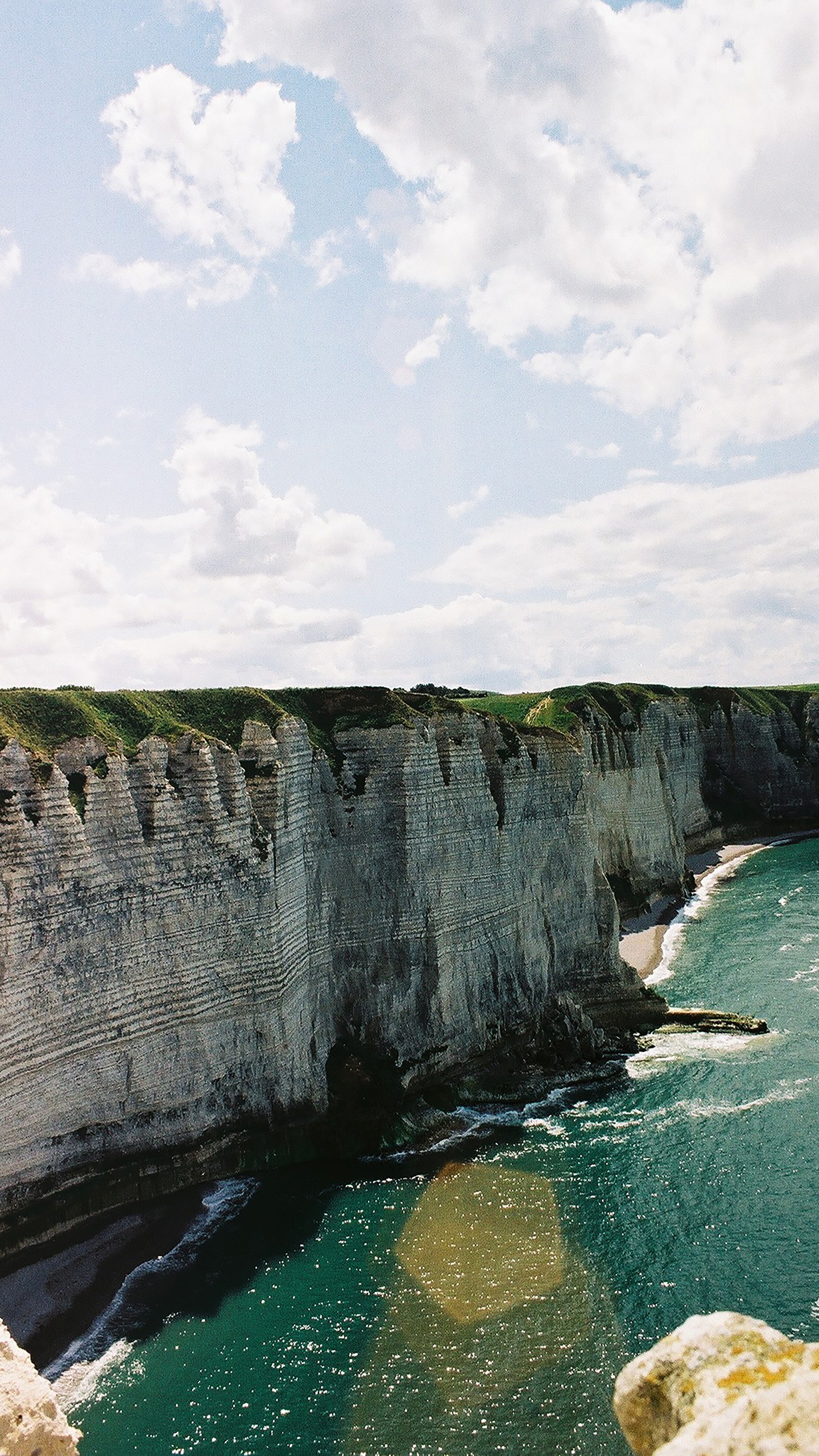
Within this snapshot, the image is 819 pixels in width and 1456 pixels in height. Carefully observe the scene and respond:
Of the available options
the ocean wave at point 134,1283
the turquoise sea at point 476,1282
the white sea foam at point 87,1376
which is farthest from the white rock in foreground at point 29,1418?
the ocean wave at point 134,1283

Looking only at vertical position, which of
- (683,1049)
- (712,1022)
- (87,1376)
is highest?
(87,1376)

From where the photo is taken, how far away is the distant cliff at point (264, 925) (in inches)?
1048

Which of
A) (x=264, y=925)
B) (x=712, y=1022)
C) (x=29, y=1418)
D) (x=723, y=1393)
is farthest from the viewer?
(x=712, y=1022)

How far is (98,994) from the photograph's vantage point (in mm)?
27688

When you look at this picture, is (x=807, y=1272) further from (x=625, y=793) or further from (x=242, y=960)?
(x=625, y=793)

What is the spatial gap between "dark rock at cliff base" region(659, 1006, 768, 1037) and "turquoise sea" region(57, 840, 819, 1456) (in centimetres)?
488

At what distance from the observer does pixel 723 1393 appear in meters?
4.97

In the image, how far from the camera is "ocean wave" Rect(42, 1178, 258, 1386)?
72.2ft

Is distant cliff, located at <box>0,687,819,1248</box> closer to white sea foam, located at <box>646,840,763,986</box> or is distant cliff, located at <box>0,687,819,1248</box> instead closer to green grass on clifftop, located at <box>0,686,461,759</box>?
green grass on clifftop, located at <box>0,686,461,759</box>

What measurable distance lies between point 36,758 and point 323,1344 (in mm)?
18723

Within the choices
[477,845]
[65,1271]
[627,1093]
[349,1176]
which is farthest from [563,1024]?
[65,1271]

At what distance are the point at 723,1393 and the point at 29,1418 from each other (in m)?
7.17

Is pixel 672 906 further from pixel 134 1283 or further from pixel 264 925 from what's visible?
pixel 134 1283

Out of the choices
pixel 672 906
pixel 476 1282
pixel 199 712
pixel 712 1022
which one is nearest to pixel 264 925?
pixel 199 712
